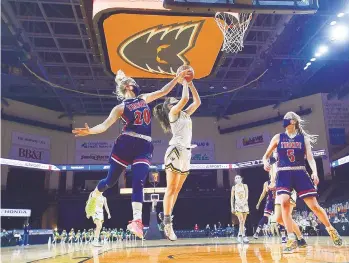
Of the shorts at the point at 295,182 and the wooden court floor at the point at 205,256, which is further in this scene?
the shorts at the point at 295,182

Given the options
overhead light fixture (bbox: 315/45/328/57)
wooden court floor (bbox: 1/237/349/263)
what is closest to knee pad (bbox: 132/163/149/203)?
wooden court floor (bbox: 1/237/349/263)

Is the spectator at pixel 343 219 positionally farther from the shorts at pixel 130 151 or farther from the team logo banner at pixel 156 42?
the shorts at pixel 130 151

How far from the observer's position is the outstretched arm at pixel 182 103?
15.4 ft

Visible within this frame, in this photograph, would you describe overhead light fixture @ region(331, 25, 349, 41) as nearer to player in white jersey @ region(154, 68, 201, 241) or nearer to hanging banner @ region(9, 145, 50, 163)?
player in white jersey @ region(154, 68, 201, 241)

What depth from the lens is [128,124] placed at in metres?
4.37

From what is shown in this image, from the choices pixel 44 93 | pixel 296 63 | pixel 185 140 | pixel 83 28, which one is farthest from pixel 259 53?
pixel 185 140

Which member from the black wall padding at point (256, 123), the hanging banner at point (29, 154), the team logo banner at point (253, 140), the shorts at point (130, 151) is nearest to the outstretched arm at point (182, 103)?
the shorts at point (130, 151)

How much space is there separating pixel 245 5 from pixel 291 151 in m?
2.72

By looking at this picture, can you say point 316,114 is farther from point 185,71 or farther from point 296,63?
point 185,71

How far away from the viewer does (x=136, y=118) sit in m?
4.36

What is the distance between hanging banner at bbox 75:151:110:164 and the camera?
2720 cm

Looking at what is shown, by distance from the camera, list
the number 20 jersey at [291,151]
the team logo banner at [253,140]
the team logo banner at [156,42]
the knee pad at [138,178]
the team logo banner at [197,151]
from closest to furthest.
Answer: the knee pad at [138,178] < the number 20 jersey at [291,151] < the team logo banner at [156,42] < the team logo banner at [253,140] < the team logo banner at [197,151]

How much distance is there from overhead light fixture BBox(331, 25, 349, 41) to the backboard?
11.9m

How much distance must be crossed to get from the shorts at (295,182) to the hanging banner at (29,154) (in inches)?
863
